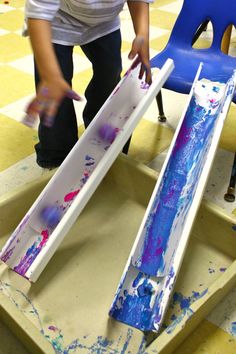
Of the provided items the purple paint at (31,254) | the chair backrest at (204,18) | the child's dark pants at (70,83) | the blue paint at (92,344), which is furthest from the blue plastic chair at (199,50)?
the blue paint at (92,344)

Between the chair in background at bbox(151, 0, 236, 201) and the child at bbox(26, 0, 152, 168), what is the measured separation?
0.14 m

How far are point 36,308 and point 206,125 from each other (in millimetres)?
508

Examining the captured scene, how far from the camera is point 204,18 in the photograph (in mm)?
1079

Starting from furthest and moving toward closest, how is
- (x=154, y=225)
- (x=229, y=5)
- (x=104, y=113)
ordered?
(x=229, y=5) < (x=104, y=113) < (x=154, y=225)

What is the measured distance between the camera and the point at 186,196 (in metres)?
0.75

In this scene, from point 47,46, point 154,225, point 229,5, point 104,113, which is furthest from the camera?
point 229,5

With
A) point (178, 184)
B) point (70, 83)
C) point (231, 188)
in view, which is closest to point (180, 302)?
point (178, 184)

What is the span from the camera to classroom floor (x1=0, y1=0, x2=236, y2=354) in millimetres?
678

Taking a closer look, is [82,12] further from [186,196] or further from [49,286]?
[49,286]

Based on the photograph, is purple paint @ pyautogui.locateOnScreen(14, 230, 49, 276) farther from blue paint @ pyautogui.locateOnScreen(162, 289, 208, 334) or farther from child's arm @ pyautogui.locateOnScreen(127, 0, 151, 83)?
child's arm @ pyautogui.locateOnScreen(127, 0, 151, 83)

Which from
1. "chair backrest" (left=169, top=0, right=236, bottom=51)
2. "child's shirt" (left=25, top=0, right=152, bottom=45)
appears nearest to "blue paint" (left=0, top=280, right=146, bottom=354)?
"child's shirt" (left=25, top=0, right=152, bottom=45)

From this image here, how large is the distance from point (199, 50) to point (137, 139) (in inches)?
11.8

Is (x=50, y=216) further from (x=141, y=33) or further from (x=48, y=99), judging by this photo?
(x=141, y=33)

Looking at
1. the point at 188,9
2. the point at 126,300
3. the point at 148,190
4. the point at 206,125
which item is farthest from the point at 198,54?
the point at 126,300
